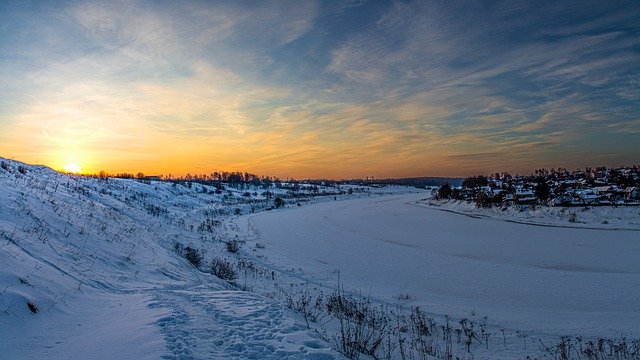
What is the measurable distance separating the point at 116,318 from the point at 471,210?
5031 centimetres

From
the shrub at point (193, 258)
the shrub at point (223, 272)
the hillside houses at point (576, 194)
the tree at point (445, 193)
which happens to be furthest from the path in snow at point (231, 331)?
the tree at point (445, 193)

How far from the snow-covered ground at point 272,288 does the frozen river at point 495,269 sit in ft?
0.30

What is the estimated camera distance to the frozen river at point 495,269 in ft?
40.8

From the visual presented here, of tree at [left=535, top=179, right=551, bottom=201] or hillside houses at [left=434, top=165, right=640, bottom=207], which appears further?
tree at [left=535, top=179, right=551, bottom=201]

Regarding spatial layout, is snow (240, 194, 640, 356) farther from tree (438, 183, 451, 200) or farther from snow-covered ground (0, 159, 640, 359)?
tree (438, 183, 451, 200)

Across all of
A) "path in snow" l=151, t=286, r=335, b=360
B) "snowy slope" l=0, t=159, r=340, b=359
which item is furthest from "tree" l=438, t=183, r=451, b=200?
"path in snow" l=151, t=286, r=335, b=360

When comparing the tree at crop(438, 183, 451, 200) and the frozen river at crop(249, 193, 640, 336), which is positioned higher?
the tree at crop(438, 183, 451, 200)

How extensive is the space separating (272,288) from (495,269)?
1134 cm

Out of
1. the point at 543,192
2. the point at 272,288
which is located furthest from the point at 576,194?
the point at 272,288

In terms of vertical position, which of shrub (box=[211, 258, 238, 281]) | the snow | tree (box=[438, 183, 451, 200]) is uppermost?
tree (box=[438, 183, 451, 200])

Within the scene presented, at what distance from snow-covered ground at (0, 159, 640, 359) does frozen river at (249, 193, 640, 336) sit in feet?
0.30

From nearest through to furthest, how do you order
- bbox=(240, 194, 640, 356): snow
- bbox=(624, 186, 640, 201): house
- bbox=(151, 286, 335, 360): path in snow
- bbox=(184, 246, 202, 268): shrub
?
bbox=(151, 286, 335, 360): path in snow
bbox=(240, 194, 640, 356): snow
bbox=(184, 246, 202, 268): shrub
bbox=(624, 186, 640, 201): house

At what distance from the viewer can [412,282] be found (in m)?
16.5

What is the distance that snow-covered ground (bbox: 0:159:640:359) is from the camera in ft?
18.5
